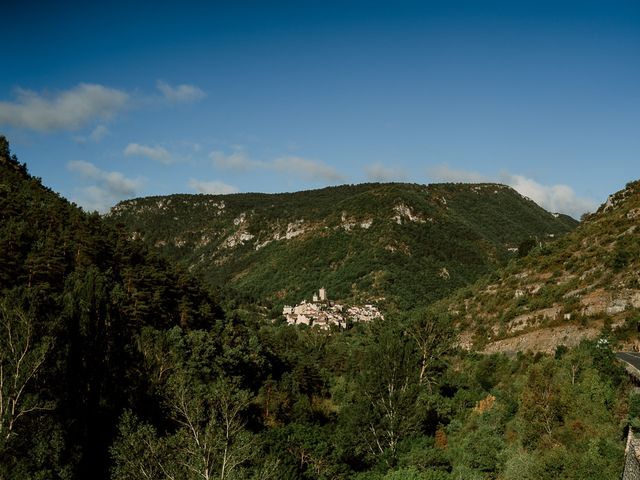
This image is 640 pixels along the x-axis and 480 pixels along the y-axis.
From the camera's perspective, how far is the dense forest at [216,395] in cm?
1986

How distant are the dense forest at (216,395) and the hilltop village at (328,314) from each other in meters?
57.8

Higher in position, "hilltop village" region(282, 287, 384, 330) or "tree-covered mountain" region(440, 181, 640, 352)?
"tree-covered mountain" region(440, 181, 640, 352)

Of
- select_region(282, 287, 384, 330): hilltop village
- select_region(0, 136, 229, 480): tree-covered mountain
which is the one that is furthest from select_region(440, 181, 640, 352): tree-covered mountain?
select_region(282, 287, 384, 330): hilltop village

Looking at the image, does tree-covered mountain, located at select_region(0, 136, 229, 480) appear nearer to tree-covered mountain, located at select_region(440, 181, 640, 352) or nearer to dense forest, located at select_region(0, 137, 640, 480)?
dense forest, located at select_region(0, 137, 640, 480)

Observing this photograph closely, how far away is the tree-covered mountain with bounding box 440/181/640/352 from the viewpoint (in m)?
38.2

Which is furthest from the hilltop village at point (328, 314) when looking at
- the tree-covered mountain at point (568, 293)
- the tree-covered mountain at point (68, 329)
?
the tree-covered mountain at point (68, 329)

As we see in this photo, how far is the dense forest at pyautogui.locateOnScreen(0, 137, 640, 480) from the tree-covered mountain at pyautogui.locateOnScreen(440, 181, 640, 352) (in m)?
2.69

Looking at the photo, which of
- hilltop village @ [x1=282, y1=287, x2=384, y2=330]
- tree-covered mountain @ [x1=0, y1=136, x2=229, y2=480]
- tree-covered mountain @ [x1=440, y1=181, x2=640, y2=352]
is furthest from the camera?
hilltop village @ [x1=282, y1=287, x2=384, y2=330]

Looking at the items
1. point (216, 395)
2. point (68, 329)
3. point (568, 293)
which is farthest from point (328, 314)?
point (216, 395)

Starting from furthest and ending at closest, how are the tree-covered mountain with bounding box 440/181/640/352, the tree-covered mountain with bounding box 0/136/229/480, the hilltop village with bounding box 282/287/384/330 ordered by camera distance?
the hilltop village with bounding box 282/287/384/330, the tree-covered mountain with bounding box 440/181/640/352, the tree-covered mountain with bounding box 0/136/229/480

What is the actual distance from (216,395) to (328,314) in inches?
4105

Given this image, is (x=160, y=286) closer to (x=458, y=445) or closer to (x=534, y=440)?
(x=458, y=445)

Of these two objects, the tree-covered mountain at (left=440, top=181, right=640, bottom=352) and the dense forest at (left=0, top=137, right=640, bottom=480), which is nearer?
the dense forest at (left=0, top=137, right=640, bottom=480)

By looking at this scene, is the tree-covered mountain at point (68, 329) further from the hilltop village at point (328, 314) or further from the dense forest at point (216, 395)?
the hilltop village at point (328, 314)
